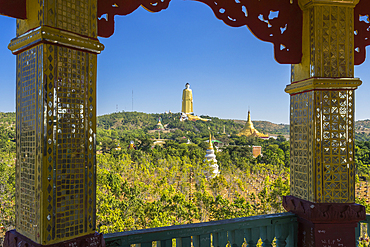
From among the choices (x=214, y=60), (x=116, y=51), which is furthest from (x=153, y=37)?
(x=214, y=60)

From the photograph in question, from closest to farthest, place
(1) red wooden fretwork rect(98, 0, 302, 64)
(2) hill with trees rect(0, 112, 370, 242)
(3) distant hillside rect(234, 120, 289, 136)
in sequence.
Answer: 1. (1) red wooden fretwork rect(98, 0, 302, 64)
2. (2) hill with trees rect(0, 112, 370, 242)
3. (3) distant hillside rect(234, 120, 289, 136)

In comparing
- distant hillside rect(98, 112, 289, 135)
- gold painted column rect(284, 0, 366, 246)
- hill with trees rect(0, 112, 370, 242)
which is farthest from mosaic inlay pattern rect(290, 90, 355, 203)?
distant hillside rect(98, 112, 289, 135)

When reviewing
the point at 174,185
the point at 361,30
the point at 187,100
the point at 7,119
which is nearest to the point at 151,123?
the point at 187,100

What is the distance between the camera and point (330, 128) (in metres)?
1.89

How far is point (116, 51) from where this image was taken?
47844 millimetres

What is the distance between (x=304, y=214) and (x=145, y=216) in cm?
1291

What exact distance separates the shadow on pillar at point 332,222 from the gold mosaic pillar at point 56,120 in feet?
4.25

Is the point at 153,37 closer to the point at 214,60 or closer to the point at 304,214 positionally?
the point at 214,60

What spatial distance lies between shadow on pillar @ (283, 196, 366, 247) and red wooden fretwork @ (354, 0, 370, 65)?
3.32ft

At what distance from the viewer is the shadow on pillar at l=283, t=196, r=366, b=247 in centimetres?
184

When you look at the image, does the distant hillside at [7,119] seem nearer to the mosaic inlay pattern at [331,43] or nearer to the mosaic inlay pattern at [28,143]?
the mosaic inlay pattern at [28,143]

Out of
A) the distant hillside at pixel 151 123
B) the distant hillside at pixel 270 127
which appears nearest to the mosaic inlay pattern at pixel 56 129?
the distant hillside at pixel 151 123

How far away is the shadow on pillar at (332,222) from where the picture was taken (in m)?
1.84

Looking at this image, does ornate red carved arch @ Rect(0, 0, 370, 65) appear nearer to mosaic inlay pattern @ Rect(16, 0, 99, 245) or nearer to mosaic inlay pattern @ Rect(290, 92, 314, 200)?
mosaic inlay pattern @ Rect(290, 92, 314, 200)
